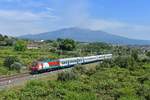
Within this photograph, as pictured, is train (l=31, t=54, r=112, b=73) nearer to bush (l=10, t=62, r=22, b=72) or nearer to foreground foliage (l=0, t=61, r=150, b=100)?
bush (l=10, t=62, r=22, b=72)

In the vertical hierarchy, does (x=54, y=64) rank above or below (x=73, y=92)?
below

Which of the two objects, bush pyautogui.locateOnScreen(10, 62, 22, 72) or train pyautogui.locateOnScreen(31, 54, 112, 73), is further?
bush pyautogui.locateOnScreen(10, 62, 22, 72)

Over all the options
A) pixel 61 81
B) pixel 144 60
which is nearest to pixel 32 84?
pixel 61 81

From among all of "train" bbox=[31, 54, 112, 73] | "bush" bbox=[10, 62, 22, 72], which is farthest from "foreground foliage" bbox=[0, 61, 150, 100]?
"bush" bbox=[10, 62, 22, 72]

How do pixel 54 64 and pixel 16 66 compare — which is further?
pixel 54 64

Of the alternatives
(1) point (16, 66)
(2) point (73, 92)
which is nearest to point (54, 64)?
(1) point (16, 66)

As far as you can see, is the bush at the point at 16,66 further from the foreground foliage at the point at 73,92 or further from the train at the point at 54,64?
the foreground foliage at the point at 73,92

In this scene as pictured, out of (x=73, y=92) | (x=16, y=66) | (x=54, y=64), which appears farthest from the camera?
(x=54, y=64)

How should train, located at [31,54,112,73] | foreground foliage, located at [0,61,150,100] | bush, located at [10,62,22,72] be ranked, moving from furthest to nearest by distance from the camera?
bush, located at [10,62,22,72] < train, located at [31,54,112,73] < foreground foliage, located at [0,61,150,100]

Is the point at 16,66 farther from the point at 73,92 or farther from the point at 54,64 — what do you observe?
the point at 73,92

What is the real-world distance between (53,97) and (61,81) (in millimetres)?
10692

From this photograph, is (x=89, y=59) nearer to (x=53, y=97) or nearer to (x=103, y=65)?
(x=103, y=65)

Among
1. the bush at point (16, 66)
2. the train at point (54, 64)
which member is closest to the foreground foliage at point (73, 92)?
the train at point (54, 64)

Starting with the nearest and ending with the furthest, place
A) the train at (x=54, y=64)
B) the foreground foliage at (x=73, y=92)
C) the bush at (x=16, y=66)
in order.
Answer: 1. the foreground foliage at (x=73, y=92)
2. the train at (x=54, y=64)
3. the bush at (x=16, y=66)
